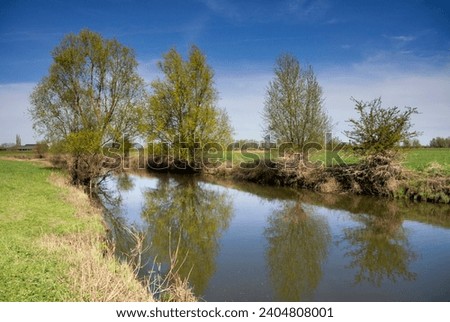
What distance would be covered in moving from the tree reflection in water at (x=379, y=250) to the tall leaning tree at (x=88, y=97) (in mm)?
17808

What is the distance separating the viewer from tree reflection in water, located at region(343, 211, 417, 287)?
8375 mm

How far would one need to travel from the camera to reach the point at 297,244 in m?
11.0

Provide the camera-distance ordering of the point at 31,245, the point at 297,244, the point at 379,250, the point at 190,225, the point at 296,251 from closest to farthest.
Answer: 1. the point at 31,245
2. the point at 296,251
3. the point at 379,250
4. the point at 297,244
5. the point at 190,225

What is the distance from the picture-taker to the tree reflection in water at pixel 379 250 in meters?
8.38

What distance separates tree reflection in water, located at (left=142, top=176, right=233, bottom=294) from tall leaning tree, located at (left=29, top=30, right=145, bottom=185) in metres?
5.48

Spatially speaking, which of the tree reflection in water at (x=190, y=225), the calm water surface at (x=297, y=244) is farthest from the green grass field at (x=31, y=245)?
the tree reflection in water at (x=190, y=225)

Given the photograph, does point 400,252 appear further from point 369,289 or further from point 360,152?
point 360,152

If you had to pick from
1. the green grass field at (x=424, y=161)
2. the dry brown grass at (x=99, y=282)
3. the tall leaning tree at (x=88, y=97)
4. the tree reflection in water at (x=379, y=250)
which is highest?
the tall leaning tree at (x=88, y=97)

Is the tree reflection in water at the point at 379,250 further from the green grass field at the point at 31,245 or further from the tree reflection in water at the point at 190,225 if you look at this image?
the green grass field at the point at 31,245

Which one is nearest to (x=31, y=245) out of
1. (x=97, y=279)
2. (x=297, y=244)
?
(x=97, y=279)

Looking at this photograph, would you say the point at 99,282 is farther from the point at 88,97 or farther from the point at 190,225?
the point at 88,97

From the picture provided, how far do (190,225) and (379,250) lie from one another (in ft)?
22.7

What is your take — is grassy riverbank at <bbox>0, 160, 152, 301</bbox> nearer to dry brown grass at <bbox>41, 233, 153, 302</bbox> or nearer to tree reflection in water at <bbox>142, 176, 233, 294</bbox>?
dry brown grass at <bbox>41, 233, 153, 302</bbox>

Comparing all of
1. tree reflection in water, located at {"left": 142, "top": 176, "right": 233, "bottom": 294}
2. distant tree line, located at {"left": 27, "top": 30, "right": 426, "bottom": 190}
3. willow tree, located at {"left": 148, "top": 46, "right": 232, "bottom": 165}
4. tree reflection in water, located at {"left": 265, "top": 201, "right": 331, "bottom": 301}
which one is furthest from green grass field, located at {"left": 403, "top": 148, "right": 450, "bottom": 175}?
willow tree, located at {"left": 148, "top": 46, "right": 232, "bottom": 165}
